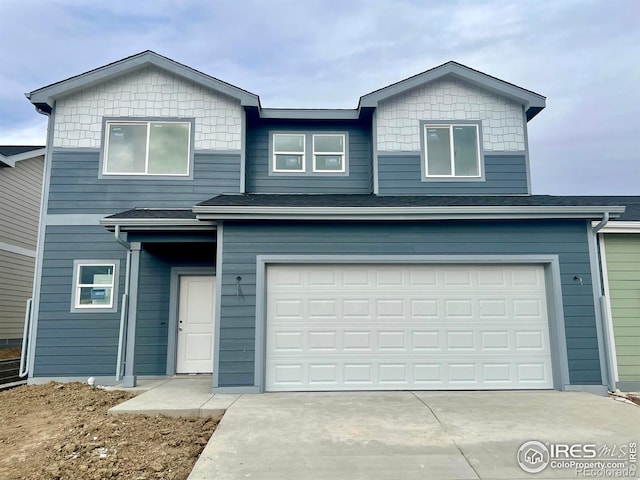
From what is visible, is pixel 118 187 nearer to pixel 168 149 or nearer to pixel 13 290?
pixel 168 149

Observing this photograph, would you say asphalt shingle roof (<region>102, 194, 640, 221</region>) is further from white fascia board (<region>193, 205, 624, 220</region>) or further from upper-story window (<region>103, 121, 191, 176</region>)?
upper-story window (<region>103, 121, 191, 176</region>)

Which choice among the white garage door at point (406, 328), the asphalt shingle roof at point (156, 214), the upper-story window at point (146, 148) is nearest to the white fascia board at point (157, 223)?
the asphalt shingle roof at point (156, 214)

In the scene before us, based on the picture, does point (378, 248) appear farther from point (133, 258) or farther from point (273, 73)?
point (273, 73)

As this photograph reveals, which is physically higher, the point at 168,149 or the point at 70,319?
the point at 168,149

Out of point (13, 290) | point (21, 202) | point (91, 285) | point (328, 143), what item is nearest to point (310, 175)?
point (328, 143)

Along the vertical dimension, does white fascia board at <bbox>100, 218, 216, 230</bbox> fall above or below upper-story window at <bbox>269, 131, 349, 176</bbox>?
below

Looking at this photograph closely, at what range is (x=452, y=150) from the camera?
906cm

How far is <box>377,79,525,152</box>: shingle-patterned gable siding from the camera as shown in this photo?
9078 mm

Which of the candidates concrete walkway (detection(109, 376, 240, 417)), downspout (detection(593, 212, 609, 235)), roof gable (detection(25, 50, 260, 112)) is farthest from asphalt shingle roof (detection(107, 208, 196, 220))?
downspout (detection(593, 212, 609, 235))

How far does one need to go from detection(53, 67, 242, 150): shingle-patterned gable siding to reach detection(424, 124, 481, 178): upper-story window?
419 cm

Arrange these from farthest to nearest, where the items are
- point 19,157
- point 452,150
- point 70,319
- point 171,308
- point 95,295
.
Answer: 1. point 19,157
2. point 452,150
3. point 171,308
4. point 95,295
5. point 70,319

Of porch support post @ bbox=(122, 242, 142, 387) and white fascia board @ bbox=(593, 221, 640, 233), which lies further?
white fascia board @ bbox=(593, 221, 640, 233)

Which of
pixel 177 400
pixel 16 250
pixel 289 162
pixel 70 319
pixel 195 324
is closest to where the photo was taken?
pixel 177 400

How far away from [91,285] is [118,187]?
2043mm
